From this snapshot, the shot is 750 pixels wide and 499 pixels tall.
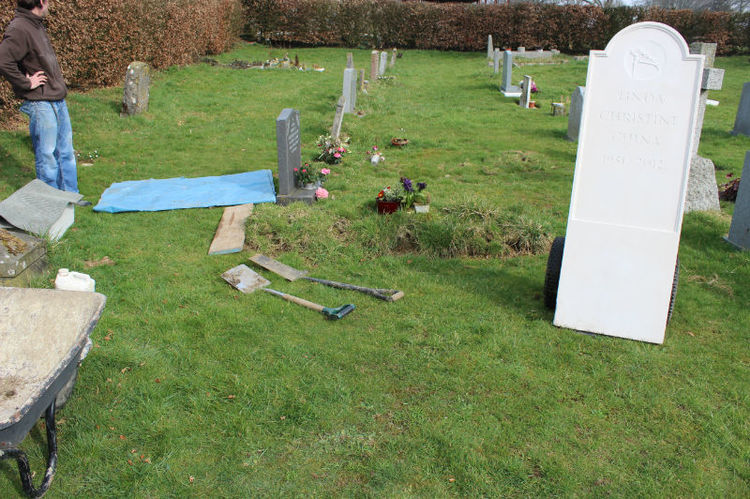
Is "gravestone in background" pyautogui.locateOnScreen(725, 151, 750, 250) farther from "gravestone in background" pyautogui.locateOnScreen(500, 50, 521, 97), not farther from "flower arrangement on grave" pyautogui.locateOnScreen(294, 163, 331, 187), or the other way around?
"gravestone in background" pyautogui.locateOnScreen(500, 50, 521, 97)

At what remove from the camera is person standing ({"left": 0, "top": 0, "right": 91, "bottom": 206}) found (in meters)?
6.30

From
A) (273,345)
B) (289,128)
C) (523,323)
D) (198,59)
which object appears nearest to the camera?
(273,345)

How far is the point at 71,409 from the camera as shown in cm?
364

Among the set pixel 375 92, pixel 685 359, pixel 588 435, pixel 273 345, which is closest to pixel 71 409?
pixel 273 345

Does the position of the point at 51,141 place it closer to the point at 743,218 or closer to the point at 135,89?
the point at 135,89

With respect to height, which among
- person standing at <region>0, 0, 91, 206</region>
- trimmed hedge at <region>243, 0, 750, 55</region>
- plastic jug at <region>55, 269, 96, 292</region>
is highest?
trimmed hedge at <region>243, 0, 750, 55</region>

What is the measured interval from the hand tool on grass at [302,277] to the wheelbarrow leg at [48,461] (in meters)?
2.63

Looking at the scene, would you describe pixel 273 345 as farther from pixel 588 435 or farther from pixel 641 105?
pixel 641 105

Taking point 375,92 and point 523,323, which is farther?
point 375,92

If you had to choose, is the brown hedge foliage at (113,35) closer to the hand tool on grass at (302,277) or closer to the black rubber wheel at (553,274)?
the hand tool on grass at (302,277)

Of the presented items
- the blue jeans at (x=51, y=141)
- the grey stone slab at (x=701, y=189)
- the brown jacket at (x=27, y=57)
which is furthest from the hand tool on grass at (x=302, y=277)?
the grey stone slab at (x=701, y=189)

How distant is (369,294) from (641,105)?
2.65 metres

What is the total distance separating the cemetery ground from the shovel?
0.26ft

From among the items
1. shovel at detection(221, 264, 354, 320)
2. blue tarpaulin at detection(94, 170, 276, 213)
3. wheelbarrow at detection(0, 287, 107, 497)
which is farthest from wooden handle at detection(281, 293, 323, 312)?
blue tarpaulin at detection(94, 170, 276, 213)
